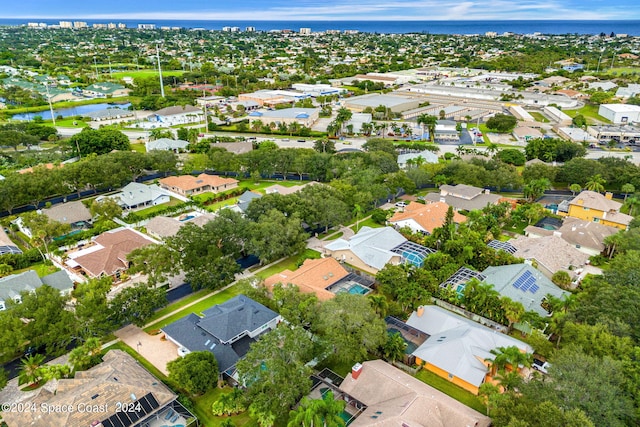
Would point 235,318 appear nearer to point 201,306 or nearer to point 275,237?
point 201,306

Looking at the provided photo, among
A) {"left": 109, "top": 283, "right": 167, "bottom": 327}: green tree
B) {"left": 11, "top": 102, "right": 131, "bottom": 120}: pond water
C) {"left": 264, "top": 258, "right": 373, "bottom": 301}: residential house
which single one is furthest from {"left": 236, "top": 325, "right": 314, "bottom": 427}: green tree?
{"left": 11, "top": 102, "right": 131, "bottom": 120}: pond water

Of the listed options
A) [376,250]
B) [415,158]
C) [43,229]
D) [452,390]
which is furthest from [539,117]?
[43,229]

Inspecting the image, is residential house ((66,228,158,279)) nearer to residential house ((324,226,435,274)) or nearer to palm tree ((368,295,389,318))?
residential house ((324,226,435,274))

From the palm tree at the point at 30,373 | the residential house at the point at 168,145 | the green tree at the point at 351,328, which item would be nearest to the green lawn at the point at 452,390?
the green tree at the point at 351,328

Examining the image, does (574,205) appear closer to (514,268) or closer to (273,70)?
Result: (514,268)

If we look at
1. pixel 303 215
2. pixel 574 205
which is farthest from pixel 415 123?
pixel 303 215

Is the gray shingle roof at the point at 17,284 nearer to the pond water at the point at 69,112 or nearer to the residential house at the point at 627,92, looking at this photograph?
the pond water at the point at 69,112
